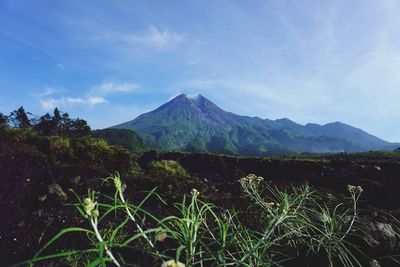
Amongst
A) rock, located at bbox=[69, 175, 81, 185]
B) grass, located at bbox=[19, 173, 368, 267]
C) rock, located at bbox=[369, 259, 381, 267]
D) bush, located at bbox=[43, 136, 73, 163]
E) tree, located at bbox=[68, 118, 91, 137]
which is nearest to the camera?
grass, located at bbox=[19, 173, 368, 267]

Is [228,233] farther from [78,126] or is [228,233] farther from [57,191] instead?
[78,126]

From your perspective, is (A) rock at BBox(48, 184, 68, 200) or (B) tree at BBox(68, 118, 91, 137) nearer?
(A) rock at BBox(48, 184, 68, 200)

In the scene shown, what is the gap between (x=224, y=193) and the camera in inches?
430

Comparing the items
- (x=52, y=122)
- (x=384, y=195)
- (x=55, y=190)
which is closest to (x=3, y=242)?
(x=55, y=190)

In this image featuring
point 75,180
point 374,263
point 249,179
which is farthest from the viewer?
point 75,180

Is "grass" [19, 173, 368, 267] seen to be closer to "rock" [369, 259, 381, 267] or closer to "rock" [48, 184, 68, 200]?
"rock" [369, 259, 381, 267]

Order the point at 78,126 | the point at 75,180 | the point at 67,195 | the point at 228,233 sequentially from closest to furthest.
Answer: the point at 228,233 < the point at 67,195 < the point at 75,180 < the point at 78,126

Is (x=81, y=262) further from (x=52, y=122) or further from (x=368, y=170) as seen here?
(x=52, y=122)

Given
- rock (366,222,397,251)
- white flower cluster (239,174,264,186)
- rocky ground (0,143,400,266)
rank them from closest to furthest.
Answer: white flower cluster (239,174,264,186)
rock (366,222,397,251)
rocky ground (0,143,400,266)

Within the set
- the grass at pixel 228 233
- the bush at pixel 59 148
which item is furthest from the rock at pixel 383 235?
the bush at pixel 59 148

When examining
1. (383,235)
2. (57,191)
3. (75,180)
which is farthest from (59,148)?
(383,235)

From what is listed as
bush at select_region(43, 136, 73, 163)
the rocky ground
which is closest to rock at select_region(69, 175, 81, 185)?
the rocky ground

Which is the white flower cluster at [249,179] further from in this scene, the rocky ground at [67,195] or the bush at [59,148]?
the bush at [59,148]

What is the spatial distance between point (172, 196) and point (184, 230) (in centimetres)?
824
